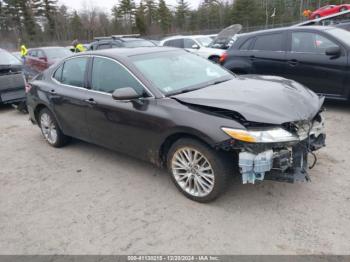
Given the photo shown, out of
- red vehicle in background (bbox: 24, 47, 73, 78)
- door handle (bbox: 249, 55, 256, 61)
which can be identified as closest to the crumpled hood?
door handle (bbox: 249, 55, 256, 61)

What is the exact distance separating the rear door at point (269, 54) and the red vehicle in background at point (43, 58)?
27.8ft

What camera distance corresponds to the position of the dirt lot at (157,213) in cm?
291

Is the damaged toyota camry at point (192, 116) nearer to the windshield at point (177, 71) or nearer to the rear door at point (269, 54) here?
the windshield at point (177, 71)

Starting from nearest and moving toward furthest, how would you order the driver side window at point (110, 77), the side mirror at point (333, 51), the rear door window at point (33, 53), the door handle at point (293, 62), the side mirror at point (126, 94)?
1. the side mirror at point (126, 94)
2. the driver side window at point (110, 77)
3. the side mirror at point (333, 51)
4. the door handle at point (293, 62)
5. the rear door window at point (33, 53)

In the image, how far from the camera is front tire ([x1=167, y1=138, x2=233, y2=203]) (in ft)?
10.6

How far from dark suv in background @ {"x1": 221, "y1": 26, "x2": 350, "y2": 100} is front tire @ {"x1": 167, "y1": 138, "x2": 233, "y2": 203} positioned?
154 inches

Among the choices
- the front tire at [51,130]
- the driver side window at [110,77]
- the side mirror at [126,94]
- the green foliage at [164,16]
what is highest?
the green foliage at [164,16]

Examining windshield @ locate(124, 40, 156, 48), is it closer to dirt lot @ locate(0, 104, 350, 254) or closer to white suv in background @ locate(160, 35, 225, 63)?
white suv in background @ locate(160, 35, 225, 63)

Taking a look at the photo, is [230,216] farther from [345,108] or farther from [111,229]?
[345,108]

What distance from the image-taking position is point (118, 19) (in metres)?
62.5

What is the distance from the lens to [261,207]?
337cm

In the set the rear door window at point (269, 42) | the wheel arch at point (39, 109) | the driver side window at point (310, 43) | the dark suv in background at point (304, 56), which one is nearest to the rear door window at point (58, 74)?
the wheel arch at point (39, 109)

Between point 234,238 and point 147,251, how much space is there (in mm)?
794

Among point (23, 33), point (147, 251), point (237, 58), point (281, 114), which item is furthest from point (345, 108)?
point (23, 33)
